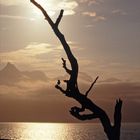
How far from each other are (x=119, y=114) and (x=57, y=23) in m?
2.48

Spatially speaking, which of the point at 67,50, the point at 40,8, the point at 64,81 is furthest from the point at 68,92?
the point at 40,8

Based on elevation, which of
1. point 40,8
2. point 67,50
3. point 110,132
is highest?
point 40,8

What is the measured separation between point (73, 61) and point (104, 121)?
1521mm

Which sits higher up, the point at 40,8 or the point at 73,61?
the point at 40,8

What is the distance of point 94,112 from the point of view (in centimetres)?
1107

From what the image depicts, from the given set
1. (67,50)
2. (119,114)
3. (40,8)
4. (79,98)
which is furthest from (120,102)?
(40,8)

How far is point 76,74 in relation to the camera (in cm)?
1121

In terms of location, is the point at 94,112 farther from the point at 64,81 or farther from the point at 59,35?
the point at 59,35

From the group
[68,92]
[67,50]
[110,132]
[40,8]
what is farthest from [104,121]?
[40,8]

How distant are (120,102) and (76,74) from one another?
4.01ft

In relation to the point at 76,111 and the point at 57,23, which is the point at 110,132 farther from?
the point at 57,23

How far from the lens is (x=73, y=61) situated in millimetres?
11141

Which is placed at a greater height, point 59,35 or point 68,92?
point 59,35

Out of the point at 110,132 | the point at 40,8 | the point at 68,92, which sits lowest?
the point at 110,132
